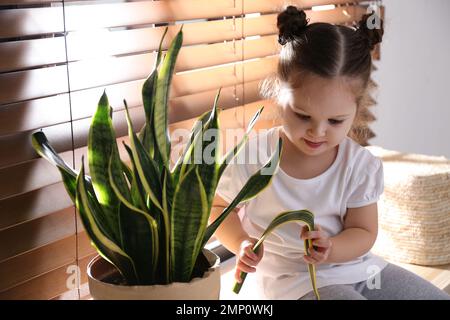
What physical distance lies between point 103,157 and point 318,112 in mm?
532

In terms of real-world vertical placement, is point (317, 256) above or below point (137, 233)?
below

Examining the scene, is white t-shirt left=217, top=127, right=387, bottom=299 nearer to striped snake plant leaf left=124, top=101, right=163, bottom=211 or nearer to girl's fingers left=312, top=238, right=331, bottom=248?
girl's fingers left=312, top=238, right=331, bottom=248

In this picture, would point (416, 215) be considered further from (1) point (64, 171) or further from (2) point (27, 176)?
(1) point (64, 171)

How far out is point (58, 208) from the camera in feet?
5.48

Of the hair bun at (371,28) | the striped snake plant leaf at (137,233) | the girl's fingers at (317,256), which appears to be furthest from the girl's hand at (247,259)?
the hair bun at (371,28)

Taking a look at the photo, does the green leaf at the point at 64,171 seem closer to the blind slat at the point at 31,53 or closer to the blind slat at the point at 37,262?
the blind slat at the point at 31,53

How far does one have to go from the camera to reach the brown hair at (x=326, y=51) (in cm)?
160

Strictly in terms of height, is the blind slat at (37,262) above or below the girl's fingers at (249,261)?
below

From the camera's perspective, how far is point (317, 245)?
4.75 ft

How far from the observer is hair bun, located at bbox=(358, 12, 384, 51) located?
1667mm

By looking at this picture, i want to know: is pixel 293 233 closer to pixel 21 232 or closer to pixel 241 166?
pixel 241 166

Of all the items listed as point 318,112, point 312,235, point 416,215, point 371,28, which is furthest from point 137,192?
point 416,215

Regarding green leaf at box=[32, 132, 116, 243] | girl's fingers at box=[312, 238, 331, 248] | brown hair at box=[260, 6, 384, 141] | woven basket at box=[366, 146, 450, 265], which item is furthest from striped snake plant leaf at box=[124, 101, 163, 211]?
woven basket at box=[366, 146, 450, 265]
